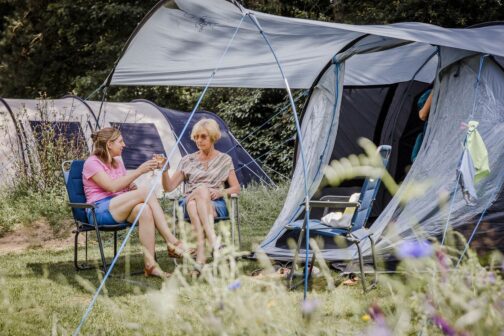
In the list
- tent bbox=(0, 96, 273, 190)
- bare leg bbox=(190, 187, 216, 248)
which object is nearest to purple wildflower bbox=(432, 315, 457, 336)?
bare leg bbox=(190, 187, 216, 248)

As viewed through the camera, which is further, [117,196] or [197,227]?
[197,227]

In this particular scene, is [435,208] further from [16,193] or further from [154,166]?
[16,193]

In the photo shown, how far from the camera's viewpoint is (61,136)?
745 cm

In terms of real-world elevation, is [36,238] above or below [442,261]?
below

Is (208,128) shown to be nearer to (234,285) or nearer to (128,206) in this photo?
(128,206)

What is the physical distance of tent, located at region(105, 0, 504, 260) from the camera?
14.1 ft

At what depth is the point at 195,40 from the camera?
4.59 metres

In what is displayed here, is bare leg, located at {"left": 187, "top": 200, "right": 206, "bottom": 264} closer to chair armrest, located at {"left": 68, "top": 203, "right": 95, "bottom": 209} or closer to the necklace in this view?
the necklace

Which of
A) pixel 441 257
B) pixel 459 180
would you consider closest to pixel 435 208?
pixel 459 180

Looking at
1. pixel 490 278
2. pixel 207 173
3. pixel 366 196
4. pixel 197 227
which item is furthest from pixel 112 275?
pixel 490 278

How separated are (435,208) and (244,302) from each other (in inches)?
132

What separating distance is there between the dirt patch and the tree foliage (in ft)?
13.6

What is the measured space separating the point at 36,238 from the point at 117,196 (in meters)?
2.19

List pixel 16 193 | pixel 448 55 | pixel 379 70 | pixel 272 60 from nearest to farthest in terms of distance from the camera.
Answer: pixel 448 55, pixel 272 60, pixel 379 70, pixel 16 193
